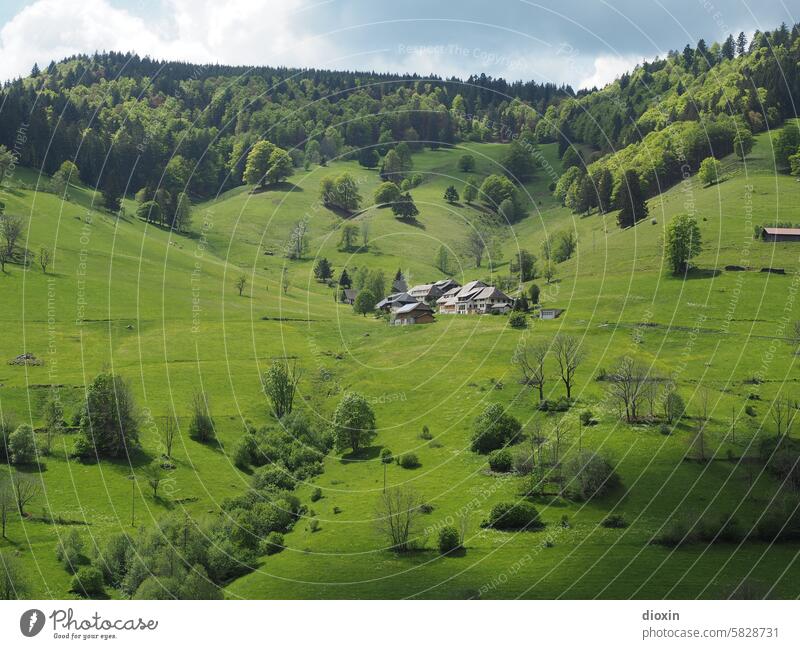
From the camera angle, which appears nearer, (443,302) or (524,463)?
(524,463)

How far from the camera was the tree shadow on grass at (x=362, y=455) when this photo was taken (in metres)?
96.2

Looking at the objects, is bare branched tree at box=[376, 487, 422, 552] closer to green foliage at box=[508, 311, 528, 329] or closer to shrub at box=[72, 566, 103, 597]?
shrub at box=[72, 566, 103, 597]

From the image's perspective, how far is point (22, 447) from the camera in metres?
87.8

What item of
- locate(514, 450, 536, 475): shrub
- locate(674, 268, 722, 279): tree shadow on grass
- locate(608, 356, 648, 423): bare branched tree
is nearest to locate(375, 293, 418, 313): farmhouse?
locate(674, 268, 722, 279): tree shadow on grass

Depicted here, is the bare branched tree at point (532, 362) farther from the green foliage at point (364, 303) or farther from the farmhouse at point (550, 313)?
the green foliage at point (364, 303)

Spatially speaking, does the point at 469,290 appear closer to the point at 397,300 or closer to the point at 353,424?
the point at 397,300

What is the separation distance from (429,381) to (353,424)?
689 inches

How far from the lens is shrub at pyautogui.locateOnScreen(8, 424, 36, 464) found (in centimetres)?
8738

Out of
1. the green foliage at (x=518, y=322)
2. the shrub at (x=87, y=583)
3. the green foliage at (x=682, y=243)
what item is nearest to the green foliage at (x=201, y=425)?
the shrub at (x=87, y=583)

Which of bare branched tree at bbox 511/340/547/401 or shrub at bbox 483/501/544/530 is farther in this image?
bare branched tree at bbox 511/340/547/401

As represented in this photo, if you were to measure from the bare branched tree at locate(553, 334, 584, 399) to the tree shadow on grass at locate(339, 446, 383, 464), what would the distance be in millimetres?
24696

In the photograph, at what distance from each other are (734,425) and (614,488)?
18489 millimetres

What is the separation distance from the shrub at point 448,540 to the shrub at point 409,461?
1727cm

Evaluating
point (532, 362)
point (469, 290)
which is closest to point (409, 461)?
point (532, 362)
